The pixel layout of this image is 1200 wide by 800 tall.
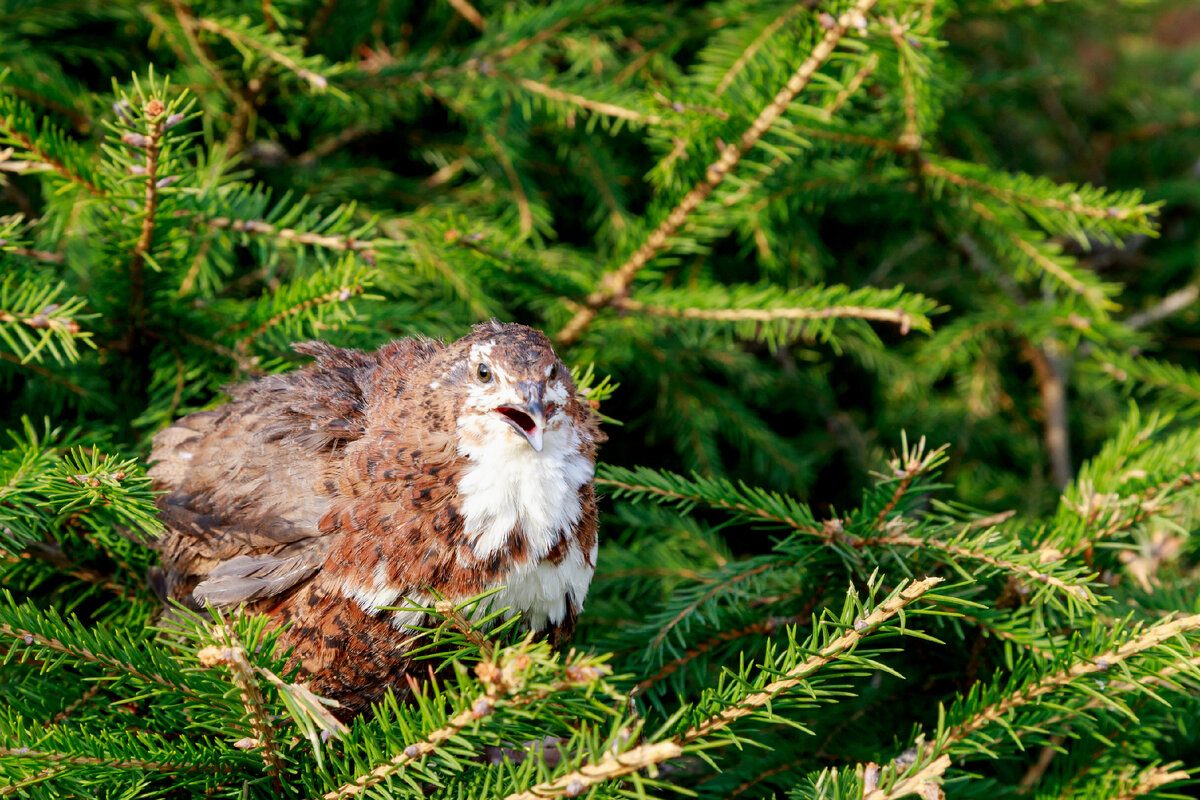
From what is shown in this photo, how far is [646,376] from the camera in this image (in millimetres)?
2699

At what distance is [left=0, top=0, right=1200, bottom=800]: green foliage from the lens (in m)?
1.41

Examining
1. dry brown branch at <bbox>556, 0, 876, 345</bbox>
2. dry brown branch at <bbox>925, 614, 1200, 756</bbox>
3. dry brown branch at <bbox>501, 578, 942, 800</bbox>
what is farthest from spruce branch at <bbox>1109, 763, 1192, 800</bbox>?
dry brown branch at <bbox>556, 0, 876, 345</bbox>

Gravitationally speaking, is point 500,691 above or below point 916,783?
above

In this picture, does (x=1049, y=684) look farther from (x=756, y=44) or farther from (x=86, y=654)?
(x=756, y=44)

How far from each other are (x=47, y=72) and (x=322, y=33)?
728 mm

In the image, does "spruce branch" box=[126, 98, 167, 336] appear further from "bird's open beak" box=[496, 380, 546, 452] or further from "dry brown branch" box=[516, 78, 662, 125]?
"dry brown branch" box=[516, 78, 662, 125]

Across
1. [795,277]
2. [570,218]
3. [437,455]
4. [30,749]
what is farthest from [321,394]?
[795,277]

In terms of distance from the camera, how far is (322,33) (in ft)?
8.70

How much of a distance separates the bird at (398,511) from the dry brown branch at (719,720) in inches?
16.3

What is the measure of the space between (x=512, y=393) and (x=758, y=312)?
85 cm

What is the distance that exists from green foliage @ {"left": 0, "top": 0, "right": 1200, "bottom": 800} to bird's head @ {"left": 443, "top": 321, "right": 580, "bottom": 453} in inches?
13.6

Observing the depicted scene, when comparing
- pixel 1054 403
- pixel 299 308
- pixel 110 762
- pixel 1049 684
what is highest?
pixel 299 308

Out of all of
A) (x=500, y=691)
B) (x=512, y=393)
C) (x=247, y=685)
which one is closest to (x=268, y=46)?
(x=512, y=393)

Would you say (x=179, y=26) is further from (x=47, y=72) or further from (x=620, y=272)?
(x=620, y=272)
